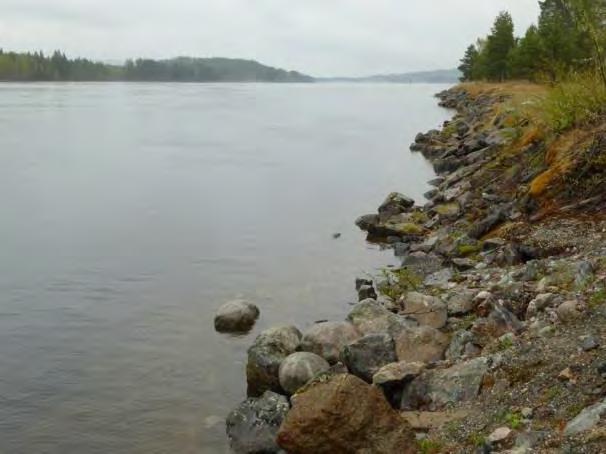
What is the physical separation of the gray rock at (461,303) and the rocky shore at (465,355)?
0.05 metres

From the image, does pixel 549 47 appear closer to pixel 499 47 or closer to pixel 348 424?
pixel 499 47

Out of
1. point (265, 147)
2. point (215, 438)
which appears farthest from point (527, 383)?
point (265, 147)

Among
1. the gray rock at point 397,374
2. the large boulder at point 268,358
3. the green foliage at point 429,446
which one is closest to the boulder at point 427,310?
the gray rock at point 397,374

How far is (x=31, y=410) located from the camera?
1361cm

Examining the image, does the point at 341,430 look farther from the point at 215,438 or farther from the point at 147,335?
the point at 147,335

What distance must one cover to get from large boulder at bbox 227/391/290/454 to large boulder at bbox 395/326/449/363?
263 cm

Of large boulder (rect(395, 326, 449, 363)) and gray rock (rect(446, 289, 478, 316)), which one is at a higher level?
gray rock (rect(446, 289, 478, 316))

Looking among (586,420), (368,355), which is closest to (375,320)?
A: (368,355)

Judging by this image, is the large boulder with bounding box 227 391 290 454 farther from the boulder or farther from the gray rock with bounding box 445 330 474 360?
the boulder

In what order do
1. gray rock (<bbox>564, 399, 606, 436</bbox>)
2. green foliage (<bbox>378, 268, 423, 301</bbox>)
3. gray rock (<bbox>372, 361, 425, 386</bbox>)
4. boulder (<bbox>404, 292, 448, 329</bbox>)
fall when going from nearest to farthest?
gray rock (<bbox>564, 399, 606, 436</bbox>)
gray rock (<bbox>372, 361, 425, 386</bbox>)
boulder (<bbox>404, 292, 448, 329</bbox>)
green foliage (<bbox>378, 268, 423, 301</bbox>)

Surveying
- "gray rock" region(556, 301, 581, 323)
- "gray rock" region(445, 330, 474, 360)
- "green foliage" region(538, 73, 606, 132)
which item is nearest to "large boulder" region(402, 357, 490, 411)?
"gray rock" region(445, 330, 474, 360)

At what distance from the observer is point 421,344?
13.6m

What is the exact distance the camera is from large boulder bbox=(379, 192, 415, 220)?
30.1 metres

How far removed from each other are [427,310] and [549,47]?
6615 cm
